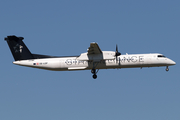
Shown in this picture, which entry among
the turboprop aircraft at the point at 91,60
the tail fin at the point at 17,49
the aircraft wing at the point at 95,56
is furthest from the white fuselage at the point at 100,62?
the tail fin at the point at 17,49

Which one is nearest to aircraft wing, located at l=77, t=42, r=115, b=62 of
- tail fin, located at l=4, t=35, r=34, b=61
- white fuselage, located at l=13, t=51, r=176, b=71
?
white fuselage, located at l=13, t=51, r=176, b=71

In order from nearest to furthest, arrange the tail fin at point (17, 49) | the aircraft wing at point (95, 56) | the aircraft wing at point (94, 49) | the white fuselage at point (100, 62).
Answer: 1. the aircraft wing at point (94, 49)
2. the aircraft wing at point (95, 56)
3. the white fuselage at point (100, 62)
4. the tail fin at point (17, 49)

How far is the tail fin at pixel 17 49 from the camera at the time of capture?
3531 centimetres

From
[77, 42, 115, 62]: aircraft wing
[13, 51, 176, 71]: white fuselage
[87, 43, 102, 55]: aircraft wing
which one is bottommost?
[13, 51, 176, 71]: white fuselage

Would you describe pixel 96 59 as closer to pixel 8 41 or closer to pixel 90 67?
pixel 90 67

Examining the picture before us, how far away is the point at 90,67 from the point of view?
3456 centimetres

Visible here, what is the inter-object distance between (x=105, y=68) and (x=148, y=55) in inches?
→ 211

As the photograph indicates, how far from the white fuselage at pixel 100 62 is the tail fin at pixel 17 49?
665 mm

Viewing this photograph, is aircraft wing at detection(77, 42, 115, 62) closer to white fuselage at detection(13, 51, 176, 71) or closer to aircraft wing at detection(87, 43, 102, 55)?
aircraft wing at detection(87, 43, 102, 55)

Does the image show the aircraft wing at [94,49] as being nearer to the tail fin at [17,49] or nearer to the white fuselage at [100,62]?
the white fuselage at [100,62]

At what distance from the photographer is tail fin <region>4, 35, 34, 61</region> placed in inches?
1390

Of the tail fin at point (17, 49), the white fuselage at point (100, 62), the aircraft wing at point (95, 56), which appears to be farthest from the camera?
the tail fin at point (17, 49)

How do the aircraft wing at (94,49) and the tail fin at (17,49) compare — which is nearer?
the aircraft wing at (94,49)

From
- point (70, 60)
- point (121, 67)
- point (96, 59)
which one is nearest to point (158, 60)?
point (121, 67)
